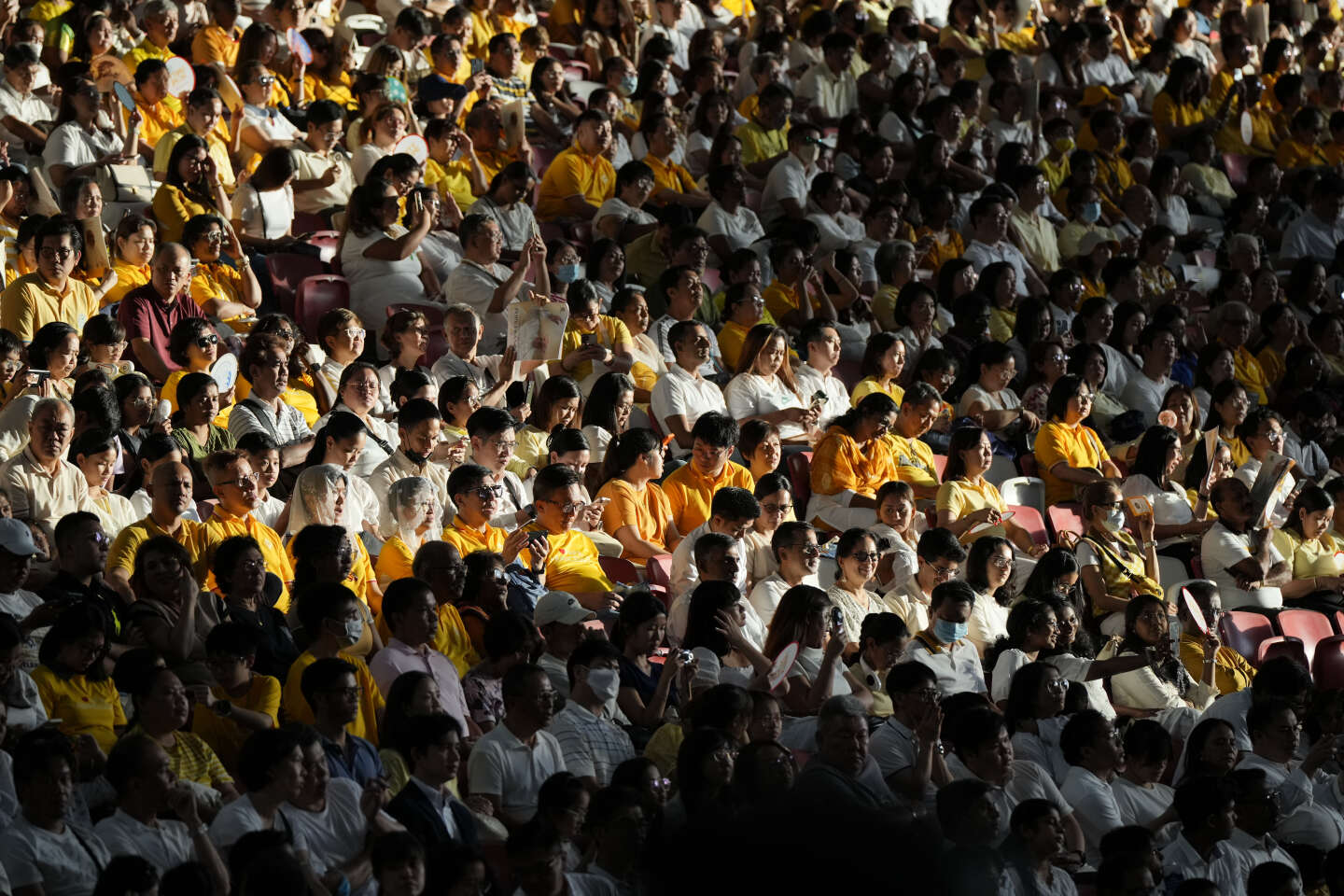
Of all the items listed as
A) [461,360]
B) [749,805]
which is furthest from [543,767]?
[749,805]

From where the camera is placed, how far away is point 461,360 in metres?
6.58

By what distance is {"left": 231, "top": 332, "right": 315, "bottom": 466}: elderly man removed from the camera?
571cm

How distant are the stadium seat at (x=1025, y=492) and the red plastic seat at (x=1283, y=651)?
1113 mm

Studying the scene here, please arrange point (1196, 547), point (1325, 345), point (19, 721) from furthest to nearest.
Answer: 1. point (1325, 345)
2. point (1196, 547)
3. point (19, 721)

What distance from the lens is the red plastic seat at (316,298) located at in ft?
22.4

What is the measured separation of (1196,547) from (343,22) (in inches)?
183

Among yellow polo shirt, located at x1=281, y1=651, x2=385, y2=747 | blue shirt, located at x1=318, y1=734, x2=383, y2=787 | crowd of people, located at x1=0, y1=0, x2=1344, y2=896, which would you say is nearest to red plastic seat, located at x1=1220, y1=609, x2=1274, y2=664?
crowd of people, located at x1=0, y1=0, x2=1344, y2=896

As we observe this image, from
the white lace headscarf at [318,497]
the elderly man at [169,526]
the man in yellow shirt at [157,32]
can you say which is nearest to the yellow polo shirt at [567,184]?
the man in yellow shirt at [157,32]

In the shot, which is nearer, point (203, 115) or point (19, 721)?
point (19, 721)

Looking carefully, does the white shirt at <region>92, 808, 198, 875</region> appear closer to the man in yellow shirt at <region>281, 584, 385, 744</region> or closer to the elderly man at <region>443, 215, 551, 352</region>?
the man in yellow shirt at <region>281, 584, 385, 744</region>

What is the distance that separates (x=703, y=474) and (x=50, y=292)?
7.20 ft

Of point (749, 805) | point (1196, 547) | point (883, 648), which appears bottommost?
point (1196, 547)

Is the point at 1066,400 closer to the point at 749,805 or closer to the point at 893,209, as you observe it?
the point at 893,209

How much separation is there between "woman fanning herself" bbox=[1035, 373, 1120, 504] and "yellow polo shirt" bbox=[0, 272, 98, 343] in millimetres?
3553
